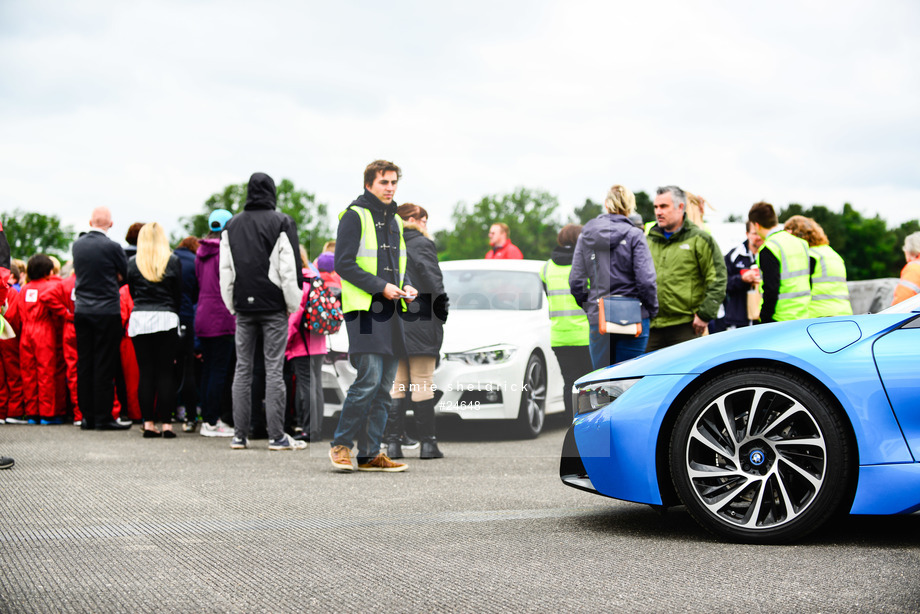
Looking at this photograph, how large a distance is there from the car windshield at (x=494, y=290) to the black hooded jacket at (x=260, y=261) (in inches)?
80.5

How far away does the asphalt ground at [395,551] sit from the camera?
3.44 m

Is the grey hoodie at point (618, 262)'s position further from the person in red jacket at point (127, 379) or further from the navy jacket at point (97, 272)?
the person in red jacket at point (127, 379)

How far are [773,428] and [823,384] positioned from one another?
28cm

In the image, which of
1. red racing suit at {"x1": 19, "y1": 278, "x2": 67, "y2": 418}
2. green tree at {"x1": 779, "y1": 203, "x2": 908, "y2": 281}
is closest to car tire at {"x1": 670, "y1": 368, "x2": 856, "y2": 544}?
red racing suit at {"x1": 19, "y1": 278, "x2": 67, "y2": 418}

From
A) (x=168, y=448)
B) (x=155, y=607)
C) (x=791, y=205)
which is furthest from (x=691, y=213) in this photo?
(x=791, y=205)

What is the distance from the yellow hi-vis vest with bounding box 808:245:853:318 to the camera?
8633 millimetres

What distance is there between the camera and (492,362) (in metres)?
8.88

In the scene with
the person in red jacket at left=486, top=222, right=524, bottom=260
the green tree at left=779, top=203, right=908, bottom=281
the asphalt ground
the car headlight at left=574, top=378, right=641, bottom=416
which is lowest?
the asphalt ground

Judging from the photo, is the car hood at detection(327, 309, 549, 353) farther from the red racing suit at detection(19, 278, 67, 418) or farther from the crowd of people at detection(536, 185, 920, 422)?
the red racing suit at detection(19, 278, 67, 418)

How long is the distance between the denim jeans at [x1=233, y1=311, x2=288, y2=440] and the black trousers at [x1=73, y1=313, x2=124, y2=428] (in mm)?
2499

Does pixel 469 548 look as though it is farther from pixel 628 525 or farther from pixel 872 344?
pixel 872 344

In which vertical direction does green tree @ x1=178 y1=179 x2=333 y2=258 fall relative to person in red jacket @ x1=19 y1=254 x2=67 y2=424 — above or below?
above

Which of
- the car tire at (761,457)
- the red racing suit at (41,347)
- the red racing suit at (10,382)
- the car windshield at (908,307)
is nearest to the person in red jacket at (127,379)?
the red racing suit at (41,347)

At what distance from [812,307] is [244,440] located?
16.2 feet
